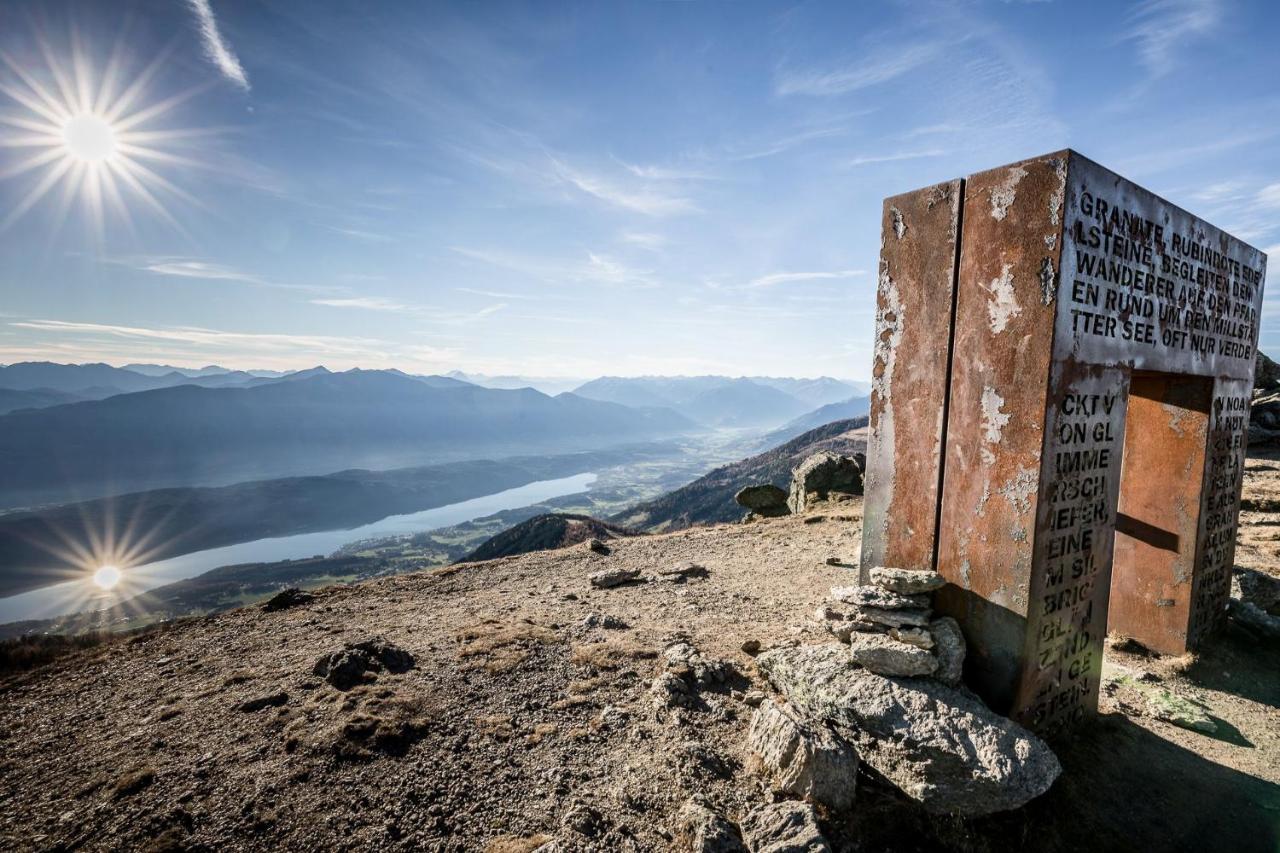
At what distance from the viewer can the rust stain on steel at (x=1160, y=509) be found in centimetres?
720

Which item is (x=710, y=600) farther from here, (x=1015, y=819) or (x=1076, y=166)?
(x=1076, y=166)

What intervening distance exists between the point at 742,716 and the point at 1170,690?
5585mm

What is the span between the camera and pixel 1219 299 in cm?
682

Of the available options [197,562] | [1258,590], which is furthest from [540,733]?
[197,562]

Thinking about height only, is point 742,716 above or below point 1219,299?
below

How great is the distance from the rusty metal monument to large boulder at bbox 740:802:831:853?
2548 mm

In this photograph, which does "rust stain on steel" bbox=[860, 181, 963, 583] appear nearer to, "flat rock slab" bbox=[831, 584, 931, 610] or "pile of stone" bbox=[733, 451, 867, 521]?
"flat rock slab" bbox=[831, 584, 931, 610]

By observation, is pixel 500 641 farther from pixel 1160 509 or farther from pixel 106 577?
pixel 106 577

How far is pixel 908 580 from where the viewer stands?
5367 millimetres

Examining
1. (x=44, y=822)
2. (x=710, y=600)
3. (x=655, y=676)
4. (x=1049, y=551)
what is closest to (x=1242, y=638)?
(x=1049, y=551)

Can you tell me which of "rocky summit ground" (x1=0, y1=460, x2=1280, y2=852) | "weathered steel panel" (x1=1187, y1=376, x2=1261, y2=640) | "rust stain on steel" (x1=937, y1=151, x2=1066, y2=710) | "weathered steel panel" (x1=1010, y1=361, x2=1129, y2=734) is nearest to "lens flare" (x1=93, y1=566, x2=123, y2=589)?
"rocky summit ground" (x1=0, y1=460, x2=1280, y2=852)

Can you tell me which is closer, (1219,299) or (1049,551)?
(1049,551)

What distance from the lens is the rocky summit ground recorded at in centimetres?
412

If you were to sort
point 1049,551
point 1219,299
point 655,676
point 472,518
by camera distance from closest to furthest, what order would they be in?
point 1049,551, point 655,676, point 1219,299, point 472,518
